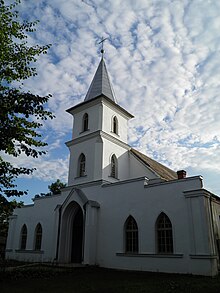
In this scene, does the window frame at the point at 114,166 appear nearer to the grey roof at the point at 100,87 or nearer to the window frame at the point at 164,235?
the grey roof at the point at 100,87

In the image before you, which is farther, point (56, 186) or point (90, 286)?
point (56, 186)

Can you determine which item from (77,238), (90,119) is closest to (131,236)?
(77,238)

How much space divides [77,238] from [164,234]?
24.6 feet

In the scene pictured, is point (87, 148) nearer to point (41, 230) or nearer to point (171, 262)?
point (41, 230)

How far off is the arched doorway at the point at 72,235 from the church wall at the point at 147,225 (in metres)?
2.35

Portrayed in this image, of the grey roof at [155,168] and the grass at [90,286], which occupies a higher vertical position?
the grey roof at [155,168]

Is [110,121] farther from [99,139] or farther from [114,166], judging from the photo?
[114,166]

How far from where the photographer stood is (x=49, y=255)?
66.5ft

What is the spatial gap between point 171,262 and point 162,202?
125 inches

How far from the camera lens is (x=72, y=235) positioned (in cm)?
1997

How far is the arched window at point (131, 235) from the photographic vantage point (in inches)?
644

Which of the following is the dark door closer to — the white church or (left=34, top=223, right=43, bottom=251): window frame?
the white church

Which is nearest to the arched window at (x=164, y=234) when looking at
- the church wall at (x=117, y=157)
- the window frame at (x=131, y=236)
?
the window frame at (x=131, y=236)

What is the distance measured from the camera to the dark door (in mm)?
19641
